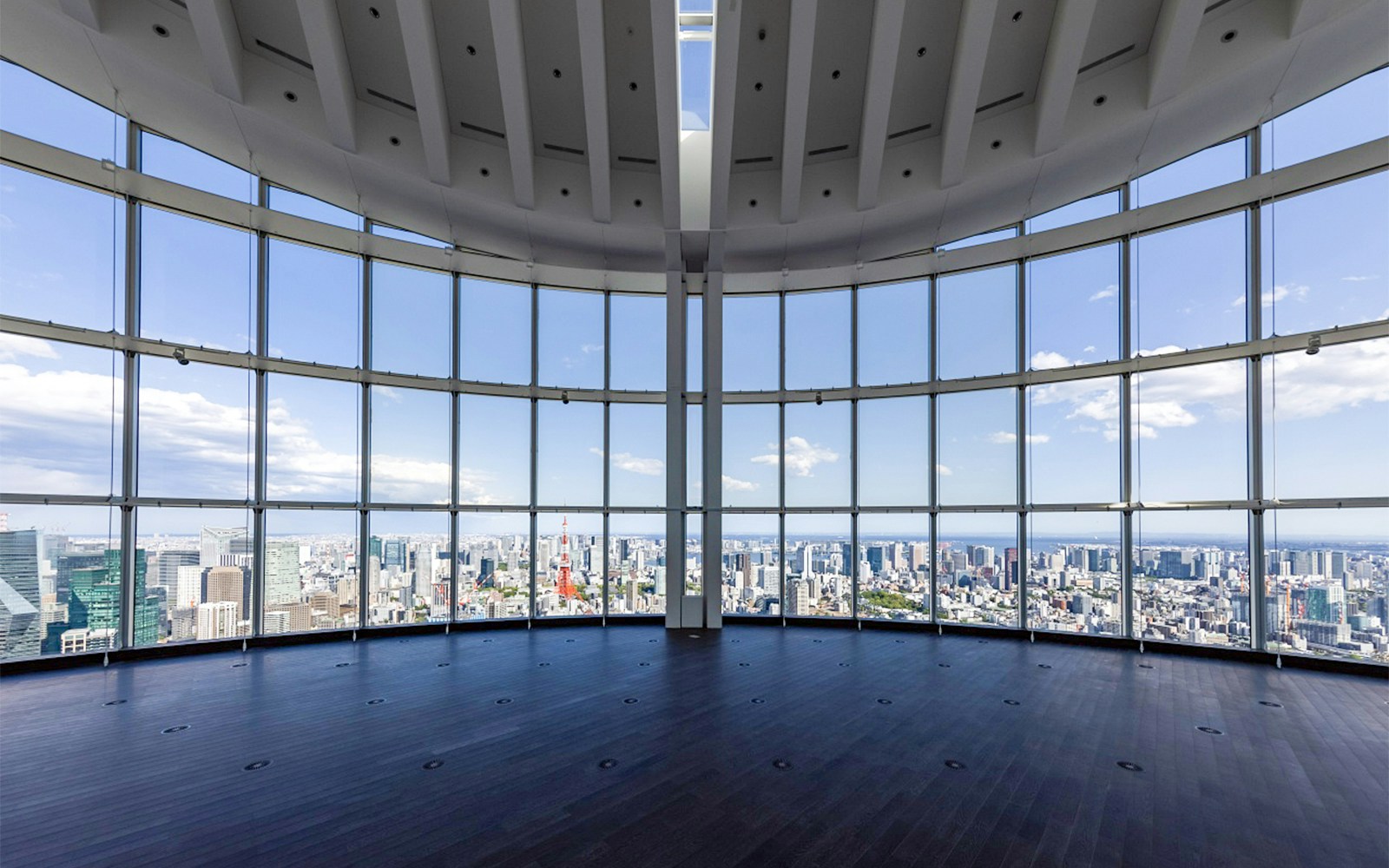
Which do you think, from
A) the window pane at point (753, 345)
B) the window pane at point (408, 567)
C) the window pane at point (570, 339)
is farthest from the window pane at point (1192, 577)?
the window pane at point (408, 567)

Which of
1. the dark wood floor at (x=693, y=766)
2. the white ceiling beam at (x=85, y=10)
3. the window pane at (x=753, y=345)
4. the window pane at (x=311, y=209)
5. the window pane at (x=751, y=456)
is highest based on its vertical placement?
the white ceiling beam at (x=85, y=10)

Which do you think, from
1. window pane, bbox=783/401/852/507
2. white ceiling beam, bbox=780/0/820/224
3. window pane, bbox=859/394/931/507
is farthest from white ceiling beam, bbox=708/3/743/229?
window pane, bbox=859/394/931/507

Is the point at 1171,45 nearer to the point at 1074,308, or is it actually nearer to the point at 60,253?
the point at 1074,308

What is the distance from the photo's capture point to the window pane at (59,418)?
7215 millimetres

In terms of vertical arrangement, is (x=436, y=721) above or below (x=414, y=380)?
below

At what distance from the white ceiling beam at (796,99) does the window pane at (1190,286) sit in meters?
5.59

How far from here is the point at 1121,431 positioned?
30.2 ft

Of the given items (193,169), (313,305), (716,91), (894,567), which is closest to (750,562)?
(894,567)

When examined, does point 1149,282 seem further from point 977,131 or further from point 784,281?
point 784,281

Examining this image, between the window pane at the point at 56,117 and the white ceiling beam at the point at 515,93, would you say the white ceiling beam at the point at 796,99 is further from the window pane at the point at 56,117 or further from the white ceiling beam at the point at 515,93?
the window pane at the point at 56,117

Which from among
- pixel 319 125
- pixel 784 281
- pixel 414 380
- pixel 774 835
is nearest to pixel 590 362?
pixel 414 380

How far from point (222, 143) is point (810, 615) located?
12.1 m

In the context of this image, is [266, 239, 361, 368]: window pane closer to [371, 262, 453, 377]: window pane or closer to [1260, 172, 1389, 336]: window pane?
[371, 262, 453, 377]: window pane

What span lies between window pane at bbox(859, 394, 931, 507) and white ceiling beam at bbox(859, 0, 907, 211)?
3.68 meters
